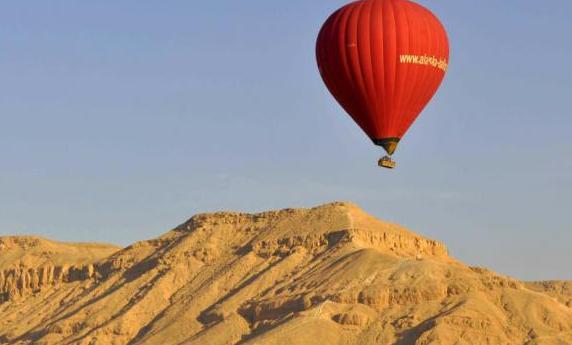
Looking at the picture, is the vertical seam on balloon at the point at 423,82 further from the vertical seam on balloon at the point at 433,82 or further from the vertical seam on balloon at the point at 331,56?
the vertical seam on balloon at the point at 331,56

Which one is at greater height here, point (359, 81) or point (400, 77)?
point (400, 77)

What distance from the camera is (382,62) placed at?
101438 mm

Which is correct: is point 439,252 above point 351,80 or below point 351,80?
below

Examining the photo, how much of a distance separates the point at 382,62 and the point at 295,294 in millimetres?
63267

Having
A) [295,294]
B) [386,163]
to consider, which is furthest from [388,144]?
[295,294]

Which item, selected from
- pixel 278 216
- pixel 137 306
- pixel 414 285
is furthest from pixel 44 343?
pixel 414 285

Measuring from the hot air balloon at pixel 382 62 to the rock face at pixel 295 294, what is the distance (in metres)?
46.1

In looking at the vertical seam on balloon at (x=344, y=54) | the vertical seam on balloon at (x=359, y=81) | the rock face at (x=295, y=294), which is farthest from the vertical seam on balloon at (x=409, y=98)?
the rock face at (x=295, y=294)

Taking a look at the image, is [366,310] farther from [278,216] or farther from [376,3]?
[376,3]

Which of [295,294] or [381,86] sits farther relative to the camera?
[295,294]

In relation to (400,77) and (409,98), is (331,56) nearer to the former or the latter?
(400,77)

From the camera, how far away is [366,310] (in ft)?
509

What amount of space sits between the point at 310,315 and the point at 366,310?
466 centimetres

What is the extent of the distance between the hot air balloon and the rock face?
1815 inches
